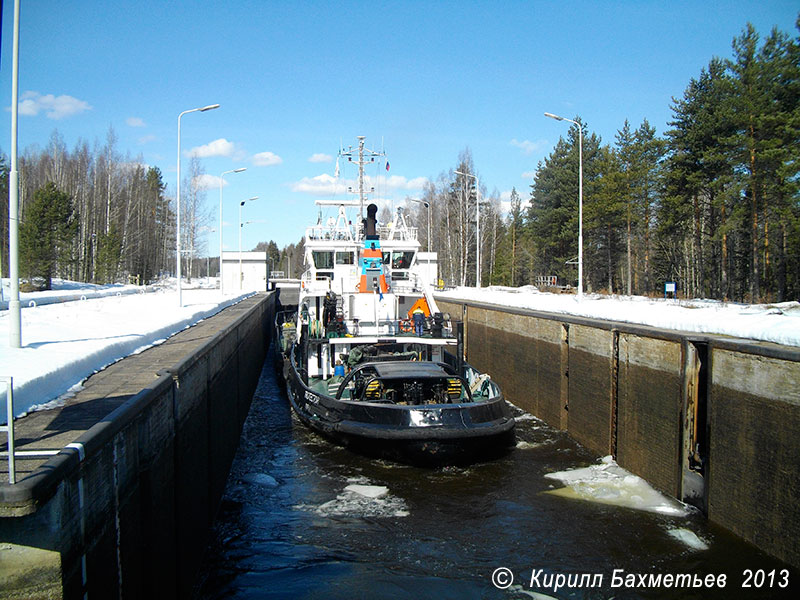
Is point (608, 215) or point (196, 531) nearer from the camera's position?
point (196, 531)

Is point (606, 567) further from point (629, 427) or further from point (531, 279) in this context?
point (531, 279)

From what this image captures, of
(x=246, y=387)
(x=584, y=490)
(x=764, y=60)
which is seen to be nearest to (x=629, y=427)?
(x=584, y=490)

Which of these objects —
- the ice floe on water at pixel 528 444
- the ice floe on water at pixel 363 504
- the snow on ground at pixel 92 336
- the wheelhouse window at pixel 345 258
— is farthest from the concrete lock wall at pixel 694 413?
the wheelhouse window at pixel 345 258

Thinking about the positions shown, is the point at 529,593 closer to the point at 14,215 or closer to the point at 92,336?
the point at 14,215

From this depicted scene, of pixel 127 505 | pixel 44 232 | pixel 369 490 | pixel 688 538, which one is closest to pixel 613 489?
pixel 688 538

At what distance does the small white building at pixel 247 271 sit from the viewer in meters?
51.8

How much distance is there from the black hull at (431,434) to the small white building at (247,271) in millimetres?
41445

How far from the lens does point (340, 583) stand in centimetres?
783

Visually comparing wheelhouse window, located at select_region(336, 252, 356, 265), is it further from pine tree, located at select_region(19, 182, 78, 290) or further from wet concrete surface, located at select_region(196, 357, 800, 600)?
pine tree, located at select_region(19, 182, 78, 290)

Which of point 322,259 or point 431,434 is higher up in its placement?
point 322,259

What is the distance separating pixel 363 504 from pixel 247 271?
156 ft

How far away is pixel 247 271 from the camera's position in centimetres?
5594

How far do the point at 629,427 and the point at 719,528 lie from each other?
304cm

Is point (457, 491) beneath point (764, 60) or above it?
beneath
